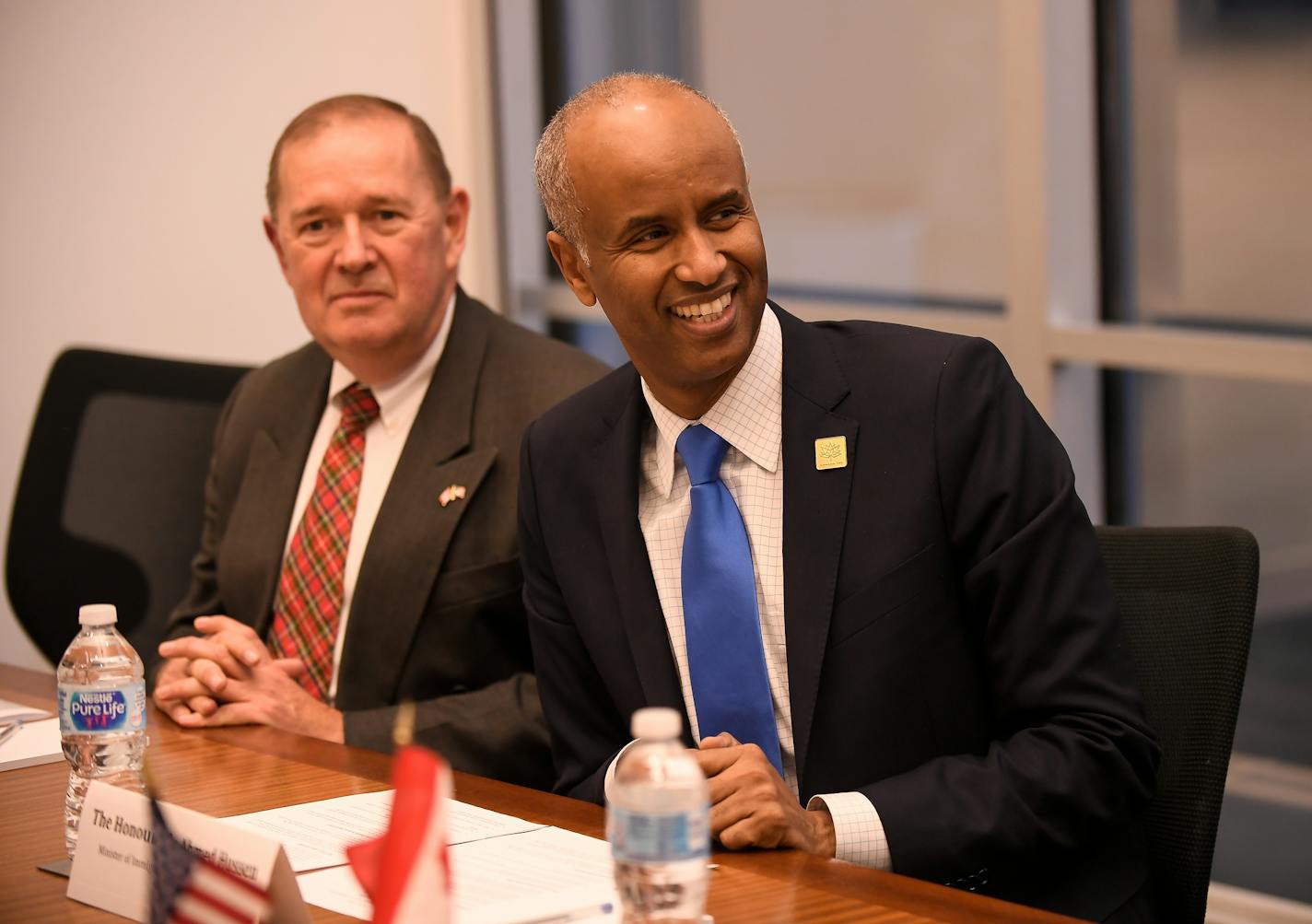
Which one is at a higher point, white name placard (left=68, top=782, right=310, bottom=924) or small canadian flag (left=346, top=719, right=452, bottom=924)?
small canadian flag (left=346, top=719, right=452, bottom=924)

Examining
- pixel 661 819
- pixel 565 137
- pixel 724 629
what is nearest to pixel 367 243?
pixel 565 137

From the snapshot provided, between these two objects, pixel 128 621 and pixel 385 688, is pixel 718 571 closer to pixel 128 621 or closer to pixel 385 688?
pixel 385 688

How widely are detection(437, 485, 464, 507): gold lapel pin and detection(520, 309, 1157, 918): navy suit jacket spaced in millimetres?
526

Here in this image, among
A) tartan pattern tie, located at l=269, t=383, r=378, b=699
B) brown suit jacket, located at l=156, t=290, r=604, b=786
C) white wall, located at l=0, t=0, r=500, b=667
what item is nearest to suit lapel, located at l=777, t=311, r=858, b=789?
brown suit jacket, located at l=156, t=290, r=604, b=786

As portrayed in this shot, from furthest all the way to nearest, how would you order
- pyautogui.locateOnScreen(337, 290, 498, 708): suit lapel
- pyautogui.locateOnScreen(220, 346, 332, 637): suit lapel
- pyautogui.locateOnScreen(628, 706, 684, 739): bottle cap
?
pyautogui.locateOnScreen(220, 346, 332, 637): suit lapel, pyautogui.locateOnScreen(337, 290, 498, 708): suit lapel, pyautogui.locateOnScreen(628, 706, 684, 739): bottle cap

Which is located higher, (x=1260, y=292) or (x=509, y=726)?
(x=1260, y=292)

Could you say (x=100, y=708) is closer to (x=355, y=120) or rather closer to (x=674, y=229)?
(x=674, y=229)

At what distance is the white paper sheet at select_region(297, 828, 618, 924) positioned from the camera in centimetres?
145

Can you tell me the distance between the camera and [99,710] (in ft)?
6.04

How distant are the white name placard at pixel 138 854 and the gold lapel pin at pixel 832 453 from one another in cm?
92

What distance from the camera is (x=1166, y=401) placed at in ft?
12.3

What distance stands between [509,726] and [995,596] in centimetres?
94

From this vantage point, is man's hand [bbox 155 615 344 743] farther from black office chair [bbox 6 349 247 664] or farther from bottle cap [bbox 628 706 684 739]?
bottle cap [bbox 628 706 684 739]

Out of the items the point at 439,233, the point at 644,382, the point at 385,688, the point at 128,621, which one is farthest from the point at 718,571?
the point at 128,621
